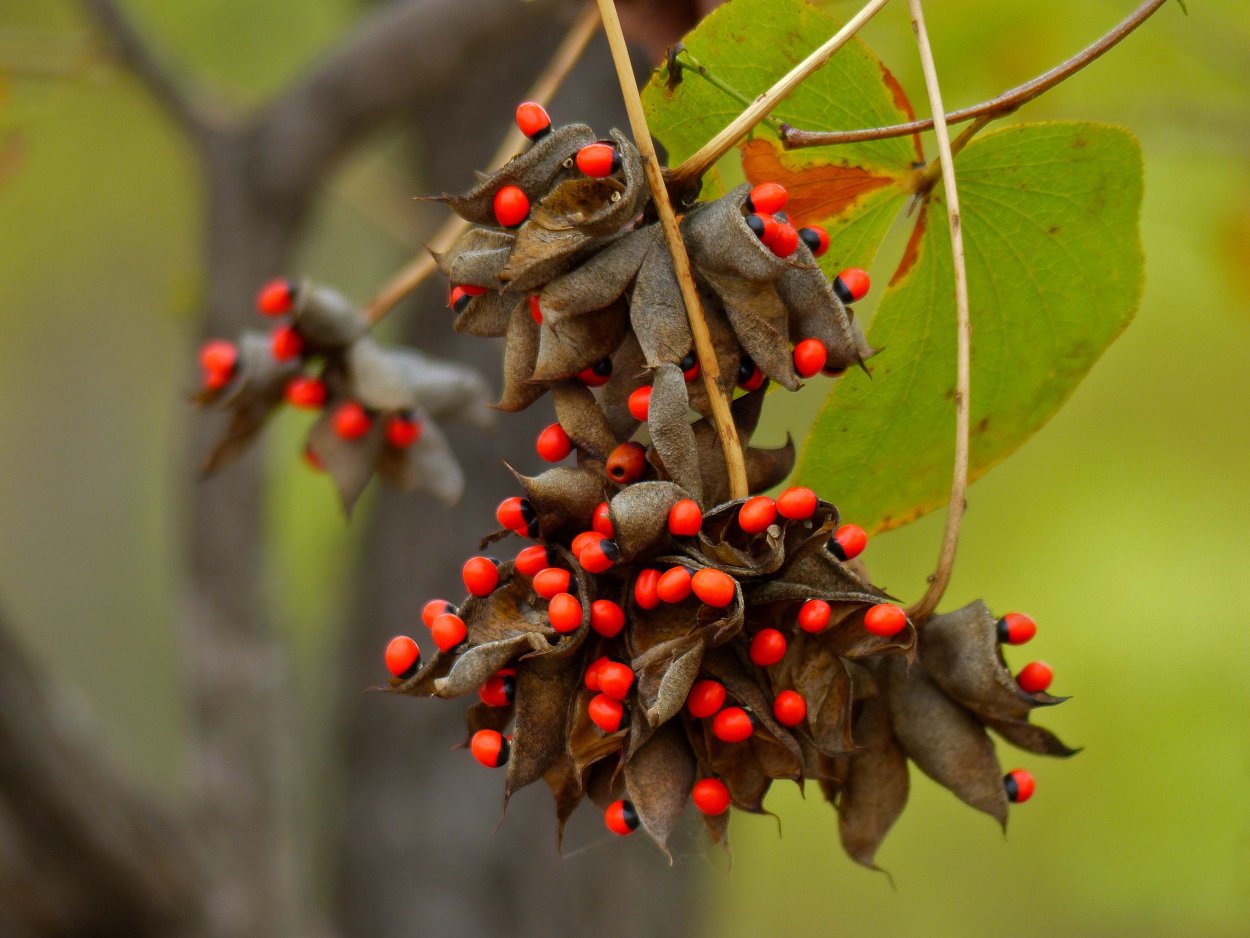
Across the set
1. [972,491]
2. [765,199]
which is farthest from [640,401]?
[972,491]

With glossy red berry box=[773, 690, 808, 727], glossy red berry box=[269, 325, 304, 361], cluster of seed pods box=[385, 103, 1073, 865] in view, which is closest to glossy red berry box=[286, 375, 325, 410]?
glossy red berry box=[269, 325, 304, 361]

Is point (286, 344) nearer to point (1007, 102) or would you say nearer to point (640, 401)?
point (640, 401)

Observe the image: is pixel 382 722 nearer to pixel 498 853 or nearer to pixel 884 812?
pixel 498 853

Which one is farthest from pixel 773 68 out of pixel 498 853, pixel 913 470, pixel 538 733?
pixel 498 853

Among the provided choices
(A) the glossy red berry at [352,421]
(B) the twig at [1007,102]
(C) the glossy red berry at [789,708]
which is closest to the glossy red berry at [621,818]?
(C) the glossy red berry at [789,708]

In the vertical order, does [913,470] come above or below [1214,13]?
above

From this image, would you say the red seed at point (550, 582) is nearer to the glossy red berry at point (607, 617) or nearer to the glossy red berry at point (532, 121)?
the glossy red berry at point (607, 617)

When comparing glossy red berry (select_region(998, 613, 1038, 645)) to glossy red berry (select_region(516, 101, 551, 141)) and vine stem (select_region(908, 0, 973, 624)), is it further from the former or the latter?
glossy red berry (select_region(516, 101, 551, 141))
